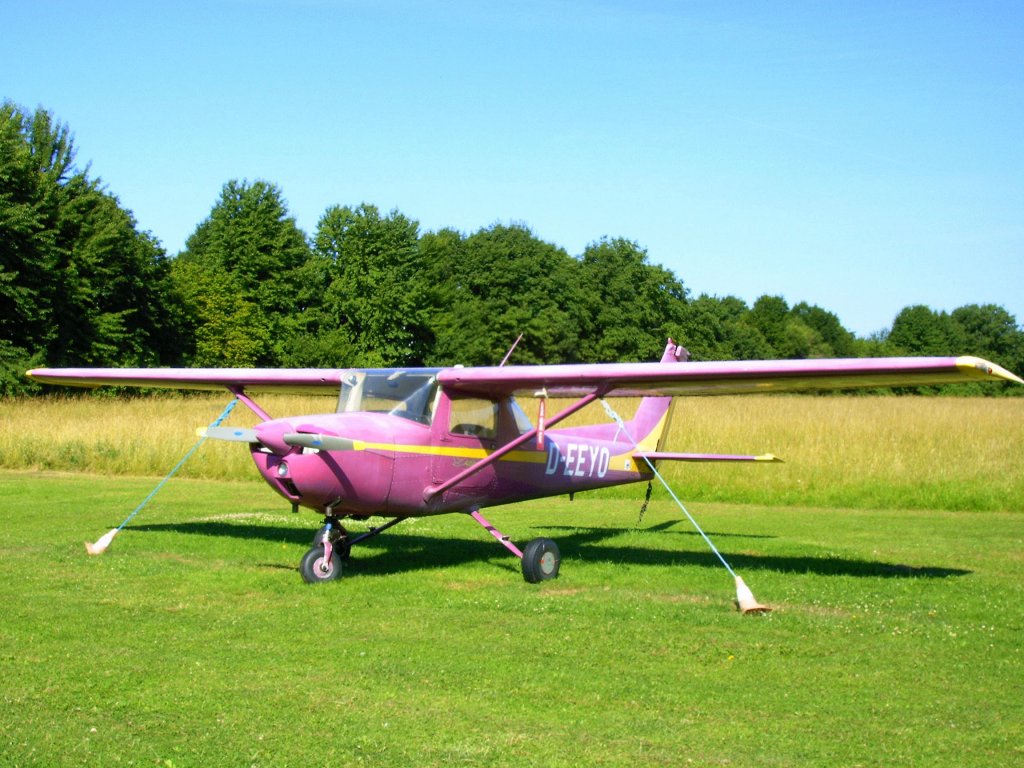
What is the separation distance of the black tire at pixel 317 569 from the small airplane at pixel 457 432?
0.01 meters

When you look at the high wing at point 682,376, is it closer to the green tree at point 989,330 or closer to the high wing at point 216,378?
the high wing at point 216,378

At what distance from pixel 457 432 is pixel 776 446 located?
1291cm

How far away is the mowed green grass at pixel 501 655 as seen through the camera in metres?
5.31

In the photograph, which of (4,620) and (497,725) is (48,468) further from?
(497,725)

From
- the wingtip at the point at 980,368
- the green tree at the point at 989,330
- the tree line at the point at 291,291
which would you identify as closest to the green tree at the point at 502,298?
the tree line at the point at 291,291

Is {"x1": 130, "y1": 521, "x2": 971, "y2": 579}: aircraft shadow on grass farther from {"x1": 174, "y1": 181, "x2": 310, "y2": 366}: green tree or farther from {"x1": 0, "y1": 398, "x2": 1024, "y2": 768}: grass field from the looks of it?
{"x1": 174, "y1": 181, "x2": 310, "y2": 366}: green tree

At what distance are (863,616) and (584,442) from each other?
15.7 ft

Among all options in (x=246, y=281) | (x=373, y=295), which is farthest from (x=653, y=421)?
(x=246, y=281)

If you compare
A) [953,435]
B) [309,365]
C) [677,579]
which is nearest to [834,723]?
[677,579]

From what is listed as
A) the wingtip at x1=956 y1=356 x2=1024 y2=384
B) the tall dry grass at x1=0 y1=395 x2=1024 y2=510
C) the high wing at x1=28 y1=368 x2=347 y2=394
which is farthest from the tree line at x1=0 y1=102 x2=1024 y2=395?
→ the wingtip at x1=956 y1=356 x2=1024 y2=384

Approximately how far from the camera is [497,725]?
563 centimetres

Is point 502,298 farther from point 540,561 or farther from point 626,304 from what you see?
point 540,561

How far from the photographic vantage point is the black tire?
10.1 m

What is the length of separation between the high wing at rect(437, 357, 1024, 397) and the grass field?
6.30ft
